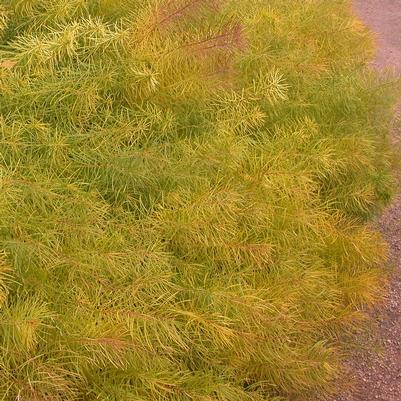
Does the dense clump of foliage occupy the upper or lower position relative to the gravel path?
upper

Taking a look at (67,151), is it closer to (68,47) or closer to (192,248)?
(68,47)

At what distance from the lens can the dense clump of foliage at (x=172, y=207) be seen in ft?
6.19

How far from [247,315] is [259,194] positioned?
0.45 meters

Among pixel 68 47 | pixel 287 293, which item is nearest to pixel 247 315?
pixel 287 293

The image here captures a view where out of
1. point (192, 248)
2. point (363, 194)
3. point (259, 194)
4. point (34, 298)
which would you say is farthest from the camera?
point (363, 194)

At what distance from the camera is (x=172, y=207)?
2.19 metres

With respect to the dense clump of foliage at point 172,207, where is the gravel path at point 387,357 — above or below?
A: below

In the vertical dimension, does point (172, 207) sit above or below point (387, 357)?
above

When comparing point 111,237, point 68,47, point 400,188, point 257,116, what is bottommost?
point 400,188

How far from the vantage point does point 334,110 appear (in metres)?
2.86

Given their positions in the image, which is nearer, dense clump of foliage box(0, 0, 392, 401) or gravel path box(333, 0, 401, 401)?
dense clump of foliage box(0, 0, 392, 401)

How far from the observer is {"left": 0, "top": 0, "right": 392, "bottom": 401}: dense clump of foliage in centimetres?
189

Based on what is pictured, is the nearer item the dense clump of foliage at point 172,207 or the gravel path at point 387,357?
the dense clump of foliage at point 172,207

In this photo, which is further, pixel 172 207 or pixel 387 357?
pixel 387 357
